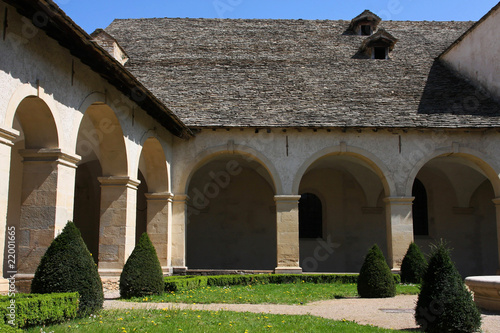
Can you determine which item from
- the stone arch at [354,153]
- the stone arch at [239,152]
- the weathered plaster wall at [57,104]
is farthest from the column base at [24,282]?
the stone arch at [354,153]

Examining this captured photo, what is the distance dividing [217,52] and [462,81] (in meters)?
8.94

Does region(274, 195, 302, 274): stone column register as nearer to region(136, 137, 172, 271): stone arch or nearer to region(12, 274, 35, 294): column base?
region(136, 137, 172, 271): stone arch

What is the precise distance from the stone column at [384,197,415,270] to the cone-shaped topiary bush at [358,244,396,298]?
4.48m

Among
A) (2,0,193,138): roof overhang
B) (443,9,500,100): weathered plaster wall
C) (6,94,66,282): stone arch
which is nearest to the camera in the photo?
(2,0,193,138): roof overhang

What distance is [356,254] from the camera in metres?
20.5

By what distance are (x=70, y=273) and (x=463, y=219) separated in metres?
16.9

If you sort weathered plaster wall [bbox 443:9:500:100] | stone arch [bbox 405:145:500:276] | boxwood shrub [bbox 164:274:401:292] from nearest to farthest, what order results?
boxwood shrub [bbox 164:274:401:292] < weathered plaster wall [bbox 443:9:500:100] < stone arch [bbox 405:145:500:276]

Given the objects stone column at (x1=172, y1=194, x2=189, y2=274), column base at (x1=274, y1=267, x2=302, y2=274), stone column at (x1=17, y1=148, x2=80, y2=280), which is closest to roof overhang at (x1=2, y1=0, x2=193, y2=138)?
stone column at (x1=17, y1=148, x2=80, y2=280)

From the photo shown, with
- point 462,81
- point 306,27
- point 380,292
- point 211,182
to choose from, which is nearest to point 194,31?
point 306,27

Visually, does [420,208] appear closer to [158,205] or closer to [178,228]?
[178,228]

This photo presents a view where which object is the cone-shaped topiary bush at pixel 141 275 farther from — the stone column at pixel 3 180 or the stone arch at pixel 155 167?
the stone arch at pixel 155 167

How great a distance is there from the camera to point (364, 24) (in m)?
22.3

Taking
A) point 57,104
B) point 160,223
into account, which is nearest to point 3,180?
point 57,104

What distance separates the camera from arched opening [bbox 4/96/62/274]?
29.3 ft
